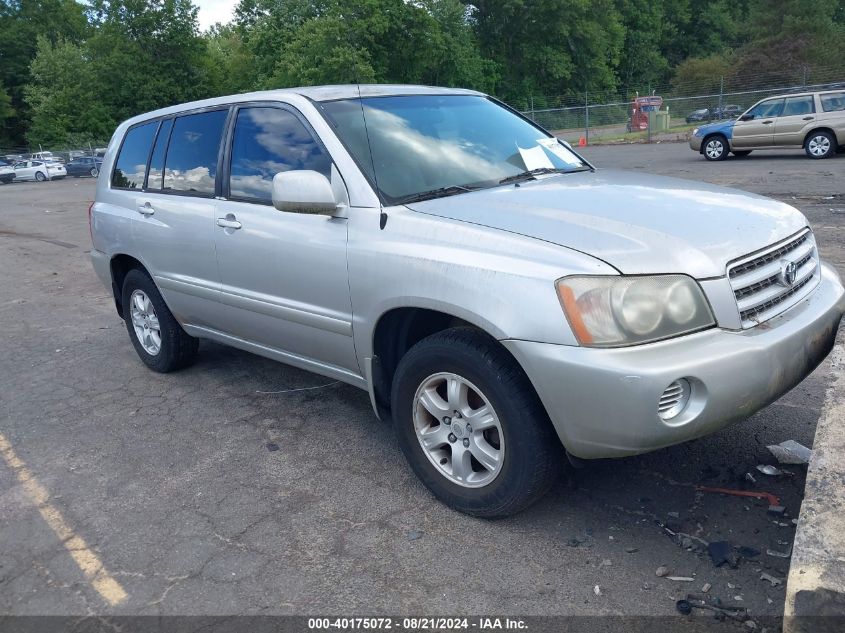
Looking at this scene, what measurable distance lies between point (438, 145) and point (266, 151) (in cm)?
97

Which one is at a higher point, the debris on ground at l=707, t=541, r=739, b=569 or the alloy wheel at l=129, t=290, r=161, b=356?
the alloy wheel at l=129, t=290, r=161, b=356

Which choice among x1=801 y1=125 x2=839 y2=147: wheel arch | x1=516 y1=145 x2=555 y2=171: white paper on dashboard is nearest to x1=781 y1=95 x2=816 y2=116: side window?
x1=801 y1=125 x2=839 y2=147: wheel arch

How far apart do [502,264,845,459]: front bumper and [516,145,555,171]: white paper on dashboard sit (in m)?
1.56

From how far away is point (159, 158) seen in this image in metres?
5.05

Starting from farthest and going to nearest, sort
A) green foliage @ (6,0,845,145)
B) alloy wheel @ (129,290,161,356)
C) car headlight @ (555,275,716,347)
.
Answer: green foliage @ (6,0,845,145), alloy wheel @ (129,290,161,356), car headlight @ (555,275,716,347)

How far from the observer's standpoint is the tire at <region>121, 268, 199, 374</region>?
516 centimetres

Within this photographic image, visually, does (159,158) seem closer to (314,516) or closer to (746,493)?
(314,516)

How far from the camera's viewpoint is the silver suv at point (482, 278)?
8.79 feet

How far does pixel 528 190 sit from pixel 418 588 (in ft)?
6.05

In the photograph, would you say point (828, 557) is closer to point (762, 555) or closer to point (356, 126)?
point (762, 555)

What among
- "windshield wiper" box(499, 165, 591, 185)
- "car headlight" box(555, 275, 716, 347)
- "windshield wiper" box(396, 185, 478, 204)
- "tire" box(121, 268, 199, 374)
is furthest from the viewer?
"tire" box(121, 268, 199, 374)

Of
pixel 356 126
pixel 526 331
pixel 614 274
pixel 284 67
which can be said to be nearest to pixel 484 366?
pixel 526 331

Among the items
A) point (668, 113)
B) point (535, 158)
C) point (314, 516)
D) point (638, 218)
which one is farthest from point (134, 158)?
point (668, 113)

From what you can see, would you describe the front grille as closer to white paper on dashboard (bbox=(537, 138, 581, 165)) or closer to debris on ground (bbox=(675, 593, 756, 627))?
debris on ground (bbox=(675, 593, 756, 627))
